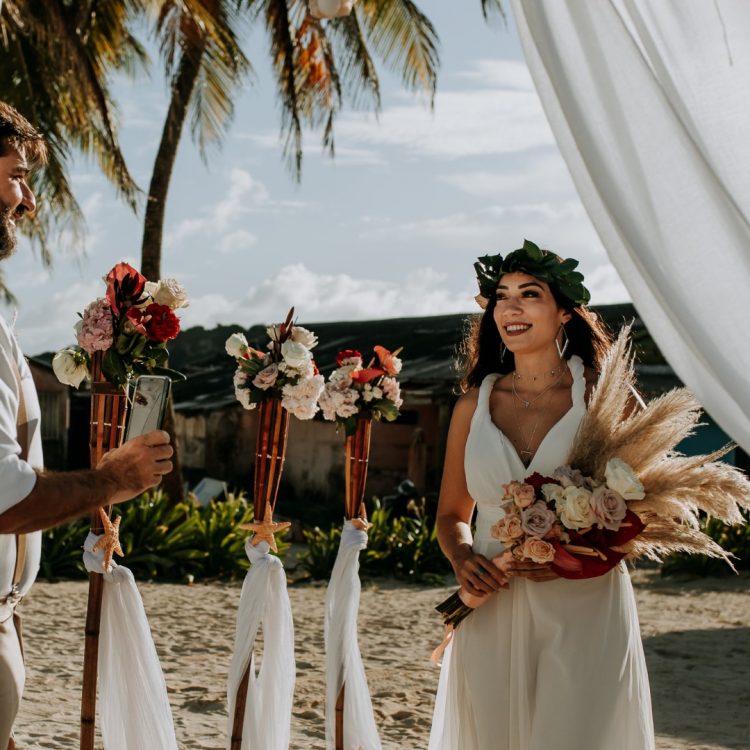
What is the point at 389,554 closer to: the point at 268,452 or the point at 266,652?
the point at 266,652

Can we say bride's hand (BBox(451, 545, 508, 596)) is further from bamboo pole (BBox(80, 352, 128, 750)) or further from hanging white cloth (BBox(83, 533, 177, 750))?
bamboo pole (BBox(80, 352, 128, 750))

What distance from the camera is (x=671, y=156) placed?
2236 millimetres

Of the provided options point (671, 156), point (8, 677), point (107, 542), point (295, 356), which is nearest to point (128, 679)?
point (107, 542)

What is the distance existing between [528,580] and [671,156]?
5.47ft

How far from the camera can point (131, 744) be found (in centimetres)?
391

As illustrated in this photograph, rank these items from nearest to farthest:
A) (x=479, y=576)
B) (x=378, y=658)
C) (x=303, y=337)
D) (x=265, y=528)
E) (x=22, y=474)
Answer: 1. (x=22, y=474)
2. (x=479, y=576)
3. (x=265, y=528)
4. (x=303, y=337)
5. (x=378, y=658)

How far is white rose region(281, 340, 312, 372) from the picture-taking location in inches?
175

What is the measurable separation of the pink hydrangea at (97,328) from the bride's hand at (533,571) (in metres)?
1.73

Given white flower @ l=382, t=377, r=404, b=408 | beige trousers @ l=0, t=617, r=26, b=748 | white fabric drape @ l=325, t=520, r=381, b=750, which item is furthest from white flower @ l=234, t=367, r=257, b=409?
beige trousers @ l=0, t=617, r=26, b=748

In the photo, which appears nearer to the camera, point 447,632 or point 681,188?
point 681,188

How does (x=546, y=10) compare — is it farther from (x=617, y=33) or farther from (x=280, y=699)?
(x=280, y=699)

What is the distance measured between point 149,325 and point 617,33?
2.31 m

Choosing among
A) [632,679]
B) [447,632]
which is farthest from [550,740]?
[447,632]

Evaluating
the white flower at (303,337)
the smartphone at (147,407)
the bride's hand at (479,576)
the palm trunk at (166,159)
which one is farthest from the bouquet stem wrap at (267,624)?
the palm trunk at (166,159)
